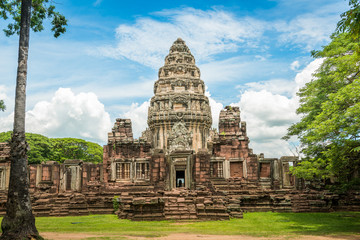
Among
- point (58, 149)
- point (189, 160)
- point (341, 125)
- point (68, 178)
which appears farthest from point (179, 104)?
point (341, 125)

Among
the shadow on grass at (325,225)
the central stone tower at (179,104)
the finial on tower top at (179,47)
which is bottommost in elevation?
the shadow on grass at (325,225)

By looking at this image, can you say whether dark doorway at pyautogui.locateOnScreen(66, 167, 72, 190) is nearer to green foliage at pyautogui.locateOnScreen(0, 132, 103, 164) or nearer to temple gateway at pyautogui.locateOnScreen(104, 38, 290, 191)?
temple gateway at pyautogui.locateOnScreen(104, 38, 290, 191)

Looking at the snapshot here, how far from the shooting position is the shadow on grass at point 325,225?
575 inches

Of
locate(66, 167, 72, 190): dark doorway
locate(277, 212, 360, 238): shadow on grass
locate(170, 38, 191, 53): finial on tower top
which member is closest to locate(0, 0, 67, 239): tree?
locate(277, 212, 360, 238): shadow on grass

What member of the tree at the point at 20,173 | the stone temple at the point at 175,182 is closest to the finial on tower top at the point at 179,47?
the stone temple at the point at 175,182

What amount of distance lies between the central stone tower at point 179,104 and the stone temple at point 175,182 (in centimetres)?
1141

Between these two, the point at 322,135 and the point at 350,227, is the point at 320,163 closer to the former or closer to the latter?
the point at 322,135

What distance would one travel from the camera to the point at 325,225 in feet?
54.2

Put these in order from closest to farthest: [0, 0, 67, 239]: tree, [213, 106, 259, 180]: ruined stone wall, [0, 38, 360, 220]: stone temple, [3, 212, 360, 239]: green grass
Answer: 1. [0, 0, 67, 239]: tree
2. [3, 212, 360, 239]: green grass
3. [0, 38, 360, 220]: stone temple
4. [213, 106, 259, 180]: ruined stone wall

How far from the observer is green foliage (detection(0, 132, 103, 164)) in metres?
49.2

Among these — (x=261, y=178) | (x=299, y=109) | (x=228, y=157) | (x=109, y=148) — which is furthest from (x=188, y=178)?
(x=299, y=109)

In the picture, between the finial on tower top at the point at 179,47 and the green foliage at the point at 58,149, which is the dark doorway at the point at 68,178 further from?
the finial on tower top at the point at 179,47

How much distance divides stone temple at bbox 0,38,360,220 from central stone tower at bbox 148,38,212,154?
11.4 m

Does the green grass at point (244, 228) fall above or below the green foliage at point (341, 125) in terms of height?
below
